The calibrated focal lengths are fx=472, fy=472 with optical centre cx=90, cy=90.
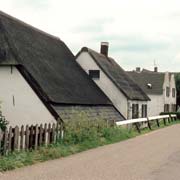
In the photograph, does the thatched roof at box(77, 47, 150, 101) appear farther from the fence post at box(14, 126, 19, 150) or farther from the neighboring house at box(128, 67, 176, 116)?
the fence post at box(14, 126, 19, 150)

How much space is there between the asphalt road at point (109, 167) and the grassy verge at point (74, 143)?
0.42 meters

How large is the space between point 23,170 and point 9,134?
2.66m

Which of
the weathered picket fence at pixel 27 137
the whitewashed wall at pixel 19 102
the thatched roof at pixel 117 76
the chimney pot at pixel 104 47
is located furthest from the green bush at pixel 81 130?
the chimney pot at pixel 104 47

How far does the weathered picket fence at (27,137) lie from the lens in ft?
48.0

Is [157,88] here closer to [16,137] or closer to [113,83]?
[113,83]

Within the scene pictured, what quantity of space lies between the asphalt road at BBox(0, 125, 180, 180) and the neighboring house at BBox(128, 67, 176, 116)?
45.0m

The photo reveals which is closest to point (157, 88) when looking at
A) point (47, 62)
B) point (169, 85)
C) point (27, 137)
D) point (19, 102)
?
point (169, 85)

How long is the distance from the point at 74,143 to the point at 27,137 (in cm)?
324

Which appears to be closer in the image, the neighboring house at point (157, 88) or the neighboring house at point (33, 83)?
the neighboring house at point (33, 83)

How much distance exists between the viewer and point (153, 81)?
6731 cm

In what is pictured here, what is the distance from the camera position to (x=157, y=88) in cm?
6606

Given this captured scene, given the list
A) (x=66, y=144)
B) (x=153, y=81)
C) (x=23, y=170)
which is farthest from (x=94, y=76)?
(x=153, y=81)

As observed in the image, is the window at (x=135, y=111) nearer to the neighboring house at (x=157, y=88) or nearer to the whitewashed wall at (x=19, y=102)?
the whitewashed wall at (x=19, y=102)

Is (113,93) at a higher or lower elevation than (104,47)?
lower
